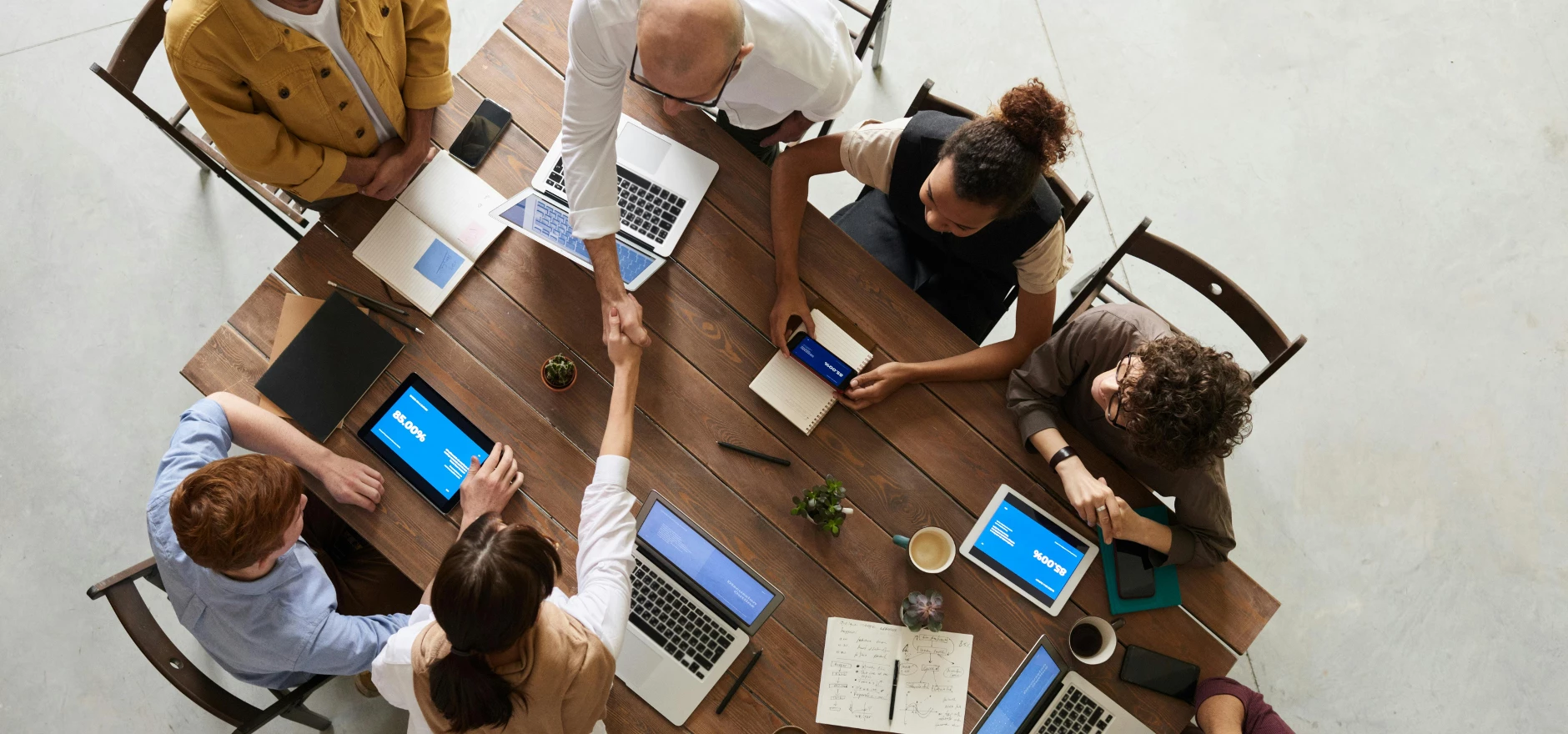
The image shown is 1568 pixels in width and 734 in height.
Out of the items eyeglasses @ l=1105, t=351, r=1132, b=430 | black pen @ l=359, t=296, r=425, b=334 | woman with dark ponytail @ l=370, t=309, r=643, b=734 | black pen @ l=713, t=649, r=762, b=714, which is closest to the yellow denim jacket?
black pen @ l=359, t=296, r=425, b=334

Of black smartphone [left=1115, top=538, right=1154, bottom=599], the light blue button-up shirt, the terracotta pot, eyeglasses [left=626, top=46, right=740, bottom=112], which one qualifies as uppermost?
eyeglasses [left=626, top=46, right=740, bottom=112]

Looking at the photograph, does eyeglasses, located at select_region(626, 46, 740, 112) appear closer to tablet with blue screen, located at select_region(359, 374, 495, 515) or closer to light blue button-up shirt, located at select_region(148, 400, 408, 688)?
tablet with blue screen, located at select_region(359, 374, 495, 515)

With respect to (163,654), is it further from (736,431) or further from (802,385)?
(802,385)

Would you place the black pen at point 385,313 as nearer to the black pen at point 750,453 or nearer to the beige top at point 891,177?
the black pen at point 750,453

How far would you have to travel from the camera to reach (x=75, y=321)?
9.25 feet

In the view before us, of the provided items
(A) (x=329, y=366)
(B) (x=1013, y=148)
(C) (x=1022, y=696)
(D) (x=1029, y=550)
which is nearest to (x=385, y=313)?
(A) (x=329, y=366)

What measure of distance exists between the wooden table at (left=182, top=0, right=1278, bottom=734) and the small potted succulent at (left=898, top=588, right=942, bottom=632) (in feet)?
0.18

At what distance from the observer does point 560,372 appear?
6.19 feet

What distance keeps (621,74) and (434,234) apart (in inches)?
23.5

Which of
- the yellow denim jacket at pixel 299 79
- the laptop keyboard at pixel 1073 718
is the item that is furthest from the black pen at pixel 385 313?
the laptop keyboard at pixel 1073 718

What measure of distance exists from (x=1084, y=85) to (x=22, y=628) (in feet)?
13.0

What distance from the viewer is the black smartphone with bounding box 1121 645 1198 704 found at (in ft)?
6.23

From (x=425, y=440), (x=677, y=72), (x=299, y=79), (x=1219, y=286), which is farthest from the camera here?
(x=1219, y=286)

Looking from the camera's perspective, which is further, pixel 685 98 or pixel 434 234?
pixel 434 234
